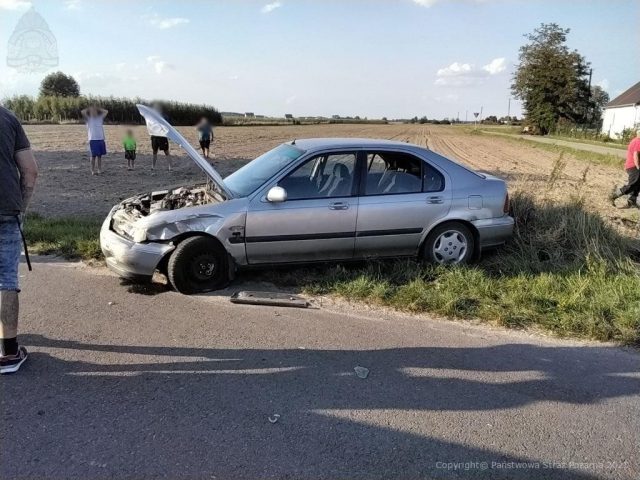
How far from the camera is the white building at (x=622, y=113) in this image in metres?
56.2

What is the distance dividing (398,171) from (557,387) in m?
3.14

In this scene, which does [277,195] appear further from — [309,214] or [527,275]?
[527,275]

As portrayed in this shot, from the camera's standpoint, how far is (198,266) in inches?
213

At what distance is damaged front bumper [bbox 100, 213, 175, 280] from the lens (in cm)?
528

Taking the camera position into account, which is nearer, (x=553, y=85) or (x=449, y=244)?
(x=449, y=244)

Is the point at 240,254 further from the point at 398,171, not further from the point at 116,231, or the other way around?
the point at 398,171

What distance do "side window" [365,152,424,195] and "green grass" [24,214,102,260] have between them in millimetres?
3668

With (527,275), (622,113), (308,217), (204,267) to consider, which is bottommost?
(527,275)

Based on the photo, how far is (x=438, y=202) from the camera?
6.04 meters

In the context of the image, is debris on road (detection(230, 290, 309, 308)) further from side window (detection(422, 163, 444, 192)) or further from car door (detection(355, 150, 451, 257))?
side window (detection(422, 163, 444, 192))

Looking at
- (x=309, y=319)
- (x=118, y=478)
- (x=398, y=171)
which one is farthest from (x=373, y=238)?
(x=118, y=478)

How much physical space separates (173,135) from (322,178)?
1.72 metres

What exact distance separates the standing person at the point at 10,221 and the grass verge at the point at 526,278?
8.89 ft

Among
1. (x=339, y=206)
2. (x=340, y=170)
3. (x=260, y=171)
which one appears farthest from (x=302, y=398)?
(x=260, y=171)
